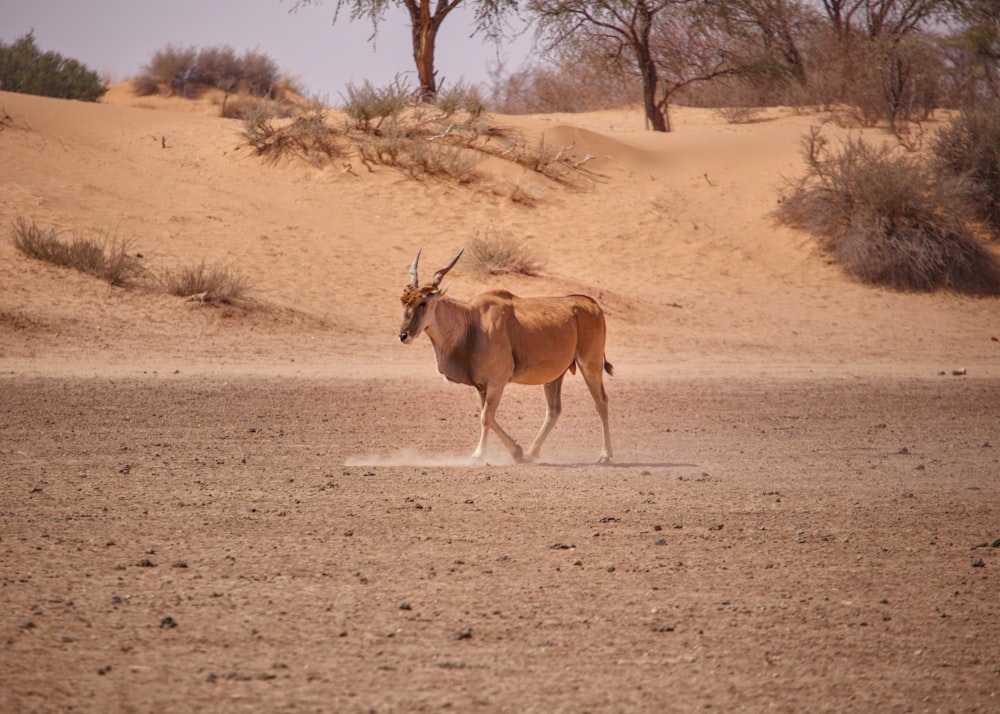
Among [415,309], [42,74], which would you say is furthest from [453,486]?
[42,74]

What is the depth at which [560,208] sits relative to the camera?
28031 mm

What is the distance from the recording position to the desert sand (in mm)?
5254

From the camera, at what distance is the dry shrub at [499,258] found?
2225cm

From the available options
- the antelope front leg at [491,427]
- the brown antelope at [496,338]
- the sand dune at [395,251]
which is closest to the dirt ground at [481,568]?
the antelope front leg at [491,427]

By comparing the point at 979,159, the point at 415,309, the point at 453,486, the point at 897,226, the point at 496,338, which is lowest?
the point at 453,486

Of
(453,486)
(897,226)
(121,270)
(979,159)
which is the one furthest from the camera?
(979,159)

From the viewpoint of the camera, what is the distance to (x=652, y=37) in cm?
3881

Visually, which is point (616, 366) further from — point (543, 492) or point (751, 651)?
point (751, 651)

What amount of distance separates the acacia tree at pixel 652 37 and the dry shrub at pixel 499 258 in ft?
51.5

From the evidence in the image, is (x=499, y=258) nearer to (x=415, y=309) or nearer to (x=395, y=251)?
(x=395, y=251)

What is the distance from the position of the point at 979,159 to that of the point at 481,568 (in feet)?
82.1

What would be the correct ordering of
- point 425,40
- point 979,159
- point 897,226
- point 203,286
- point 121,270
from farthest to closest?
1. point 425,40
2. point 979,159
3. point 897,226
4. point 121,270
5. point 203,286

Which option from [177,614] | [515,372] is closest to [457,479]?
[515,372]

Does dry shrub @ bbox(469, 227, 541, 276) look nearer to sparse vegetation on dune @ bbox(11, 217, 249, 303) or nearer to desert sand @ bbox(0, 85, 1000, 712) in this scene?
desert sand @ bbox(0, 85, 1000, 712)
